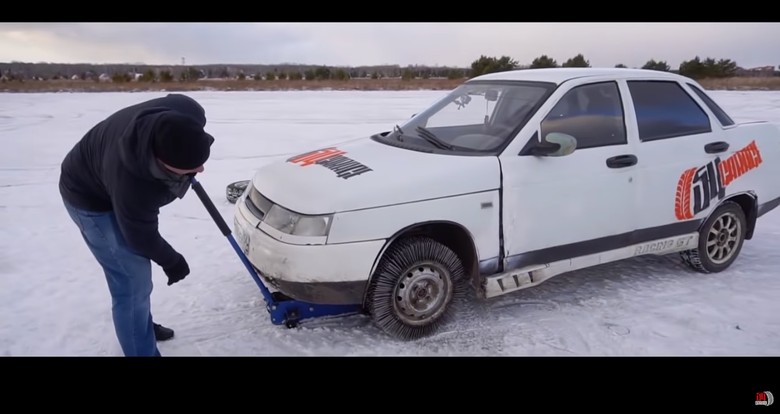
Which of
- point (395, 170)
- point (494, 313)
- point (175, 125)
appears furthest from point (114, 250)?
point (494, 313)

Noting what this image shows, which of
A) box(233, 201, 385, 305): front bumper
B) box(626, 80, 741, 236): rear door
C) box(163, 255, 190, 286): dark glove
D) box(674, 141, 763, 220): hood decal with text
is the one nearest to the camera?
box(163, 255, 190, 286): dark glove

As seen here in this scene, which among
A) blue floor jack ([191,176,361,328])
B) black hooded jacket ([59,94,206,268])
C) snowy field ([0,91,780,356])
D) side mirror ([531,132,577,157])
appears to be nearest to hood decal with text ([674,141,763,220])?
snowy field ([0,91,780,356])

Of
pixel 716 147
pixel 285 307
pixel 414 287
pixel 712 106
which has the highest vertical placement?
pixel 712 106

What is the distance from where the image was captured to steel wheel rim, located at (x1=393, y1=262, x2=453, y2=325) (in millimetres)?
3447

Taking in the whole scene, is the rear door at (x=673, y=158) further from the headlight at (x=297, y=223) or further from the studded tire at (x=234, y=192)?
the studded tire at (x=234, y=192)

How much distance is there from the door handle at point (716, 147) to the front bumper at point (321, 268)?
302cm

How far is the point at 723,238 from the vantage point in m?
4.70

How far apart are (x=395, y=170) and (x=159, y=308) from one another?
2.19 m

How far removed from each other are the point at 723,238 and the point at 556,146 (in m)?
2.25

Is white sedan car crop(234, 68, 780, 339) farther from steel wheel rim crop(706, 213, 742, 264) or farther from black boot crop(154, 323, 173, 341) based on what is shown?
black boot crop(154, 323, 173, 341)

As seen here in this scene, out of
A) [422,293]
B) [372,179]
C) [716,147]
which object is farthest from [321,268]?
[716,147]

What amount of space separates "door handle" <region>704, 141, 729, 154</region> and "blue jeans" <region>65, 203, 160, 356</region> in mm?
4365

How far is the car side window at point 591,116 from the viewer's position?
3.93 metres

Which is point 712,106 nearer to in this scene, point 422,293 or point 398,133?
point 398,133
